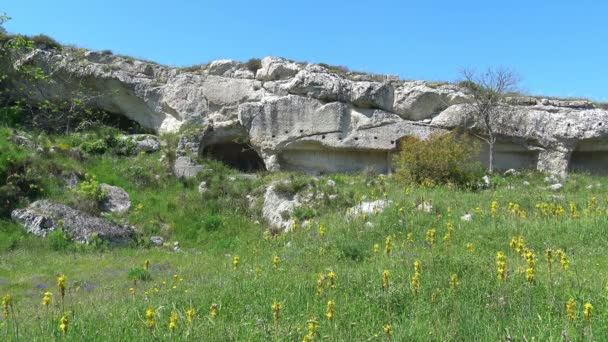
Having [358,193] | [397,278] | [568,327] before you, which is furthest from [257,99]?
[568,327]

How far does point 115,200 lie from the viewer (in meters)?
15.5

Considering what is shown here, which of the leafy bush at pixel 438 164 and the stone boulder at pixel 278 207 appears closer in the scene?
the stone boulder at pixel 278 207

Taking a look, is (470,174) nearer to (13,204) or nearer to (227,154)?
(227,154)

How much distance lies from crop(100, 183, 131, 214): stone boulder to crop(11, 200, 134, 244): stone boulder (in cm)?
119

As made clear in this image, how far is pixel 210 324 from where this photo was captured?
4.17 meters

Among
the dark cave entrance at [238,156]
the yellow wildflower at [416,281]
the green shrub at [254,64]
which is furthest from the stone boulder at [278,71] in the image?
the yellow wildflower at [416,281]

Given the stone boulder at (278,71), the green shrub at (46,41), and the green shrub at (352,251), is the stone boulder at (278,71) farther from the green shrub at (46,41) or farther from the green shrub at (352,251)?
the green shrub at (352,251)

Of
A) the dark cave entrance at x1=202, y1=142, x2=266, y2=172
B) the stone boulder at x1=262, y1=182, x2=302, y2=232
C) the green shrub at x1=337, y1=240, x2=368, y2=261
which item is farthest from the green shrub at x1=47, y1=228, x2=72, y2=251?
the dark cave entrance at x1=202, y1=142, x2=266, y2=172

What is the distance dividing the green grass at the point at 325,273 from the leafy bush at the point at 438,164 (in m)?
1.15

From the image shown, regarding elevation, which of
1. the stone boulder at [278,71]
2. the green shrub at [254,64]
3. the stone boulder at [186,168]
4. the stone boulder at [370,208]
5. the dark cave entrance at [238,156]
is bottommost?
the stone boulder at [370,208]

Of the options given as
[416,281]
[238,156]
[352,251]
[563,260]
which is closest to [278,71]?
[238,156]

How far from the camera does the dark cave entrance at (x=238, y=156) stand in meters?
21.8

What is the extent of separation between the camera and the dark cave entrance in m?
21.8

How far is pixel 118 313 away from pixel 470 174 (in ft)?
43.8
